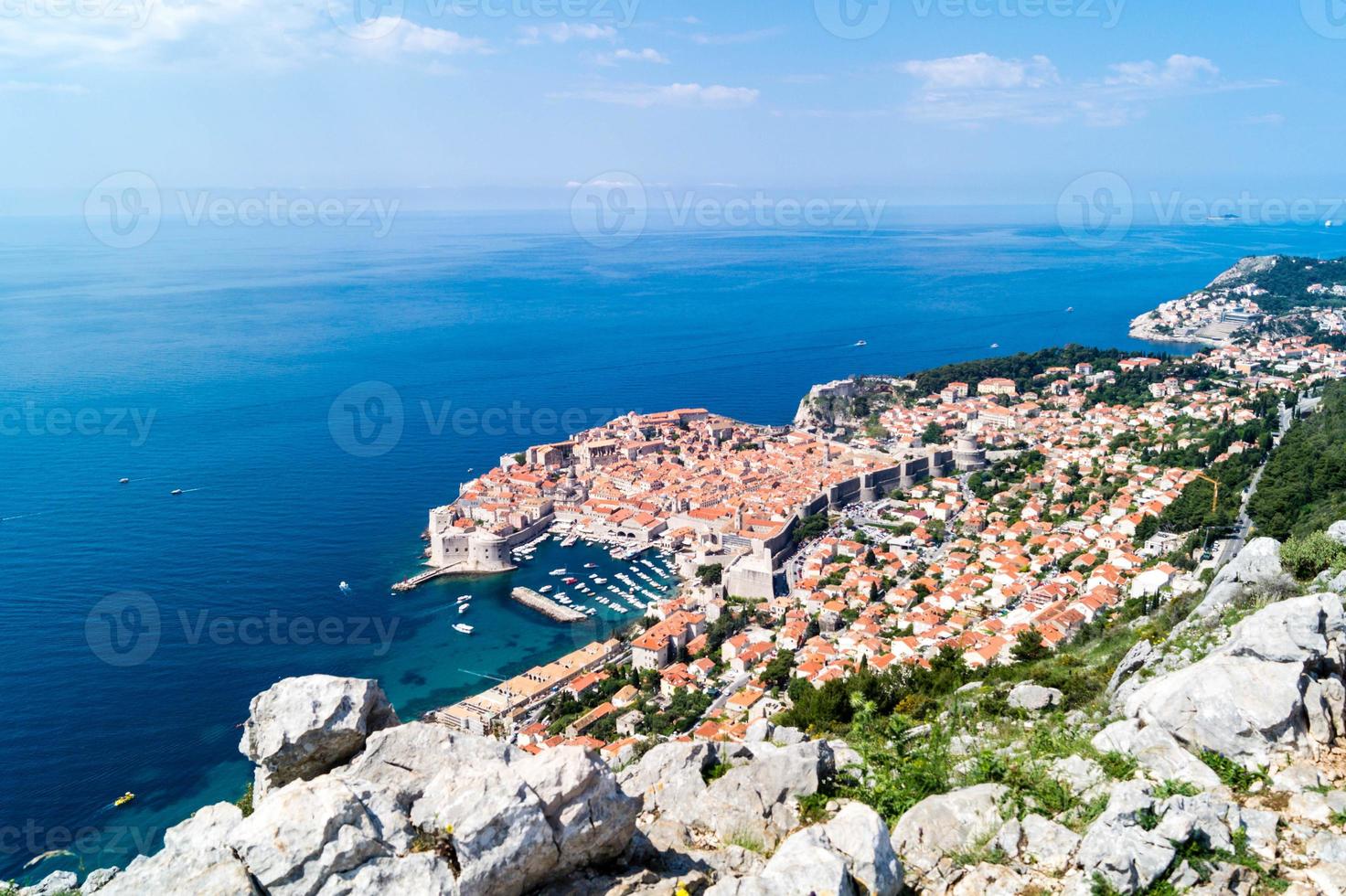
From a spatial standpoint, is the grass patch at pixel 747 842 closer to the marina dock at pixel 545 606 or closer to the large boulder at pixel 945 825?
the large boulder at pixel 945 825

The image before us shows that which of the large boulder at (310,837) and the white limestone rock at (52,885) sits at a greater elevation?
the large boulder at (310,837)

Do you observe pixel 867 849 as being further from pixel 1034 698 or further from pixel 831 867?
pixel 1034 698

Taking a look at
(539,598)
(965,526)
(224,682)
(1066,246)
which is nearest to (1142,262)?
(1066,246)

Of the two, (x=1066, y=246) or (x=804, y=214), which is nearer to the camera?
(x=1066, y=246)

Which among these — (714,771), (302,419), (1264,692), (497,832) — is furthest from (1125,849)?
(302,419)

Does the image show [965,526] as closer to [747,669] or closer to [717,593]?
[717,593]

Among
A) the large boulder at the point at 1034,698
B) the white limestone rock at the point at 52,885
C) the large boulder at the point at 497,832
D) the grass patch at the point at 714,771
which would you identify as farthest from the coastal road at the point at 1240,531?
the white limestone rock at the point at 52,885
